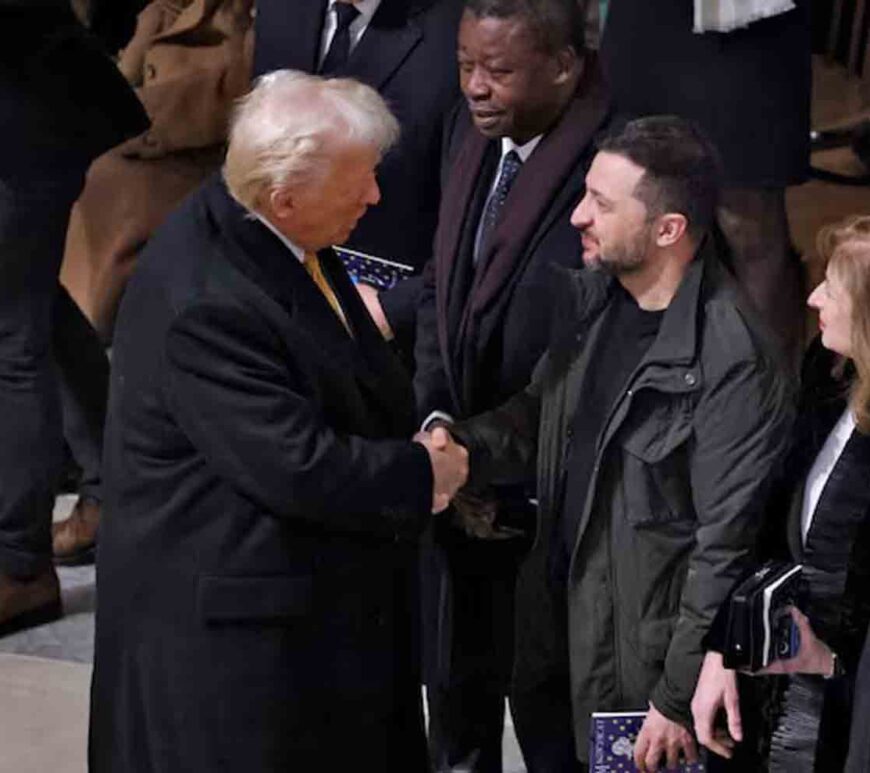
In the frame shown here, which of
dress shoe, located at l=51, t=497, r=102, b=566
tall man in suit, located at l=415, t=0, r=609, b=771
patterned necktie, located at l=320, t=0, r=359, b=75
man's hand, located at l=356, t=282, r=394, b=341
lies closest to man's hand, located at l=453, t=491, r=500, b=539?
tall man in suit, located at l=415, t=0, r=609, b=771

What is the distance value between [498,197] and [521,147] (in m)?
0.09

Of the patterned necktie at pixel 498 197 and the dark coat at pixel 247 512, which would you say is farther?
the patterned necktie at pixel 498 197

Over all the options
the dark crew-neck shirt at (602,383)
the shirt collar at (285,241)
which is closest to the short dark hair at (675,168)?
the dark crew-neck shirt at (602,383)

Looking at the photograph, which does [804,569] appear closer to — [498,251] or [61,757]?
[498,251]

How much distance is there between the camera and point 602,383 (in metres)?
3.34

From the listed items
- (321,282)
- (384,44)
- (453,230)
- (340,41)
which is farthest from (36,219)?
(321,282)

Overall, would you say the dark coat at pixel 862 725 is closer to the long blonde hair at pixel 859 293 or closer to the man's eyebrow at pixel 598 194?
the long blonde hair at pixel 859 293

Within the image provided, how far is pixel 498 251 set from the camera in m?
3.66

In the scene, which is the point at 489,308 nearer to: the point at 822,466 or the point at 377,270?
the point at 377,270

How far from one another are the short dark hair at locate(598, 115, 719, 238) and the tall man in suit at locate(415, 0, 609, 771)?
336 millimetres

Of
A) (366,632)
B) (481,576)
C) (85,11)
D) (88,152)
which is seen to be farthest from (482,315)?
(85,11)

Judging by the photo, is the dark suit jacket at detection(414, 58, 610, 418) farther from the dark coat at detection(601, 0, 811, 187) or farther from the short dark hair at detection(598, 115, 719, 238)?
the dark coat at detection(601, 0, 811, 187)

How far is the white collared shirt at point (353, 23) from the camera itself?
4188mm

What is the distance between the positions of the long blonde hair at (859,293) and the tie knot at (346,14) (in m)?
1.50
